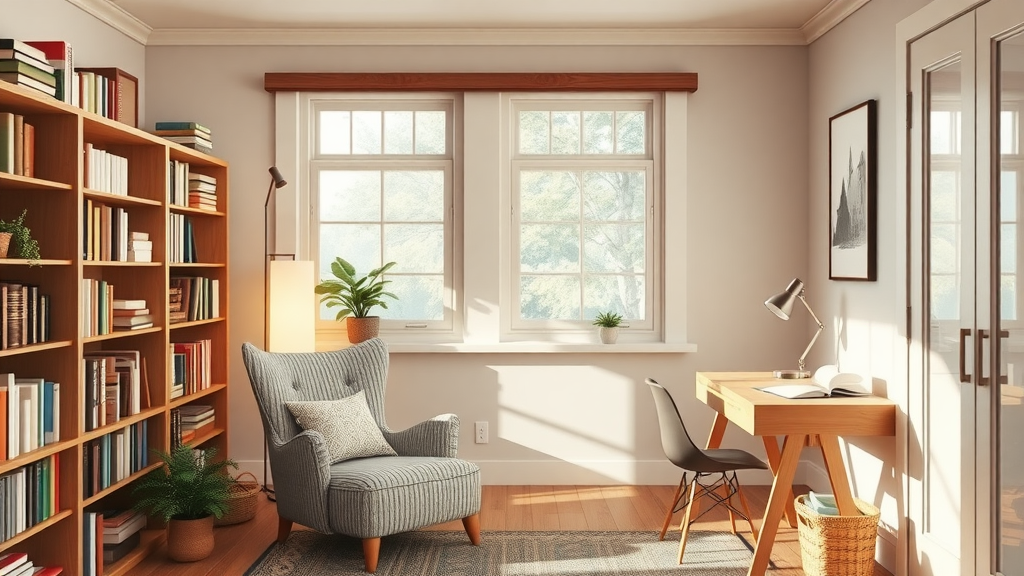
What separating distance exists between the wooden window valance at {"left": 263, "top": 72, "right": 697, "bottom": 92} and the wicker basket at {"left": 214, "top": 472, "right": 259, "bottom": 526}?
2241 mm

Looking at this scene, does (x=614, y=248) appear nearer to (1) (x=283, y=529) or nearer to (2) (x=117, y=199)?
(1) (x=283, y=529)

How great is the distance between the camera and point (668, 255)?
4.75 metres

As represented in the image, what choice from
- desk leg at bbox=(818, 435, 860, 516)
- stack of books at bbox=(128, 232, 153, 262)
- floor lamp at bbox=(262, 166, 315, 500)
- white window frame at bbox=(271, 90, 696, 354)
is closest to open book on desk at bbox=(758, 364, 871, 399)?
desk leg at bbox=(818, 435, 860, 516)

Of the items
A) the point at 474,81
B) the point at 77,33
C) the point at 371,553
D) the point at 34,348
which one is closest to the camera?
the point at 34,348

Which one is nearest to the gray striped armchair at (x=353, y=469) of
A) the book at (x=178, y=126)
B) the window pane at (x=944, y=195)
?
the book at (x=178, y=126)

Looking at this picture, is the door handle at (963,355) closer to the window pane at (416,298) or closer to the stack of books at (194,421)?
the window pane at (416,298)

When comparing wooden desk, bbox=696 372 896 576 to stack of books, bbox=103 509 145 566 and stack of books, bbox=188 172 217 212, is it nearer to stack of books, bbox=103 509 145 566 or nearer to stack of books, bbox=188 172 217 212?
stack of books, bbox=103 509 145 566

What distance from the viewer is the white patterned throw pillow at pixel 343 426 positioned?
12.2ft

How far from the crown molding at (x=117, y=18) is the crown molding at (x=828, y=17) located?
3777 mm

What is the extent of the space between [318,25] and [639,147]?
2020mm

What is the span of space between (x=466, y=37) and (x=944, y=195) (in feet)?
9.07

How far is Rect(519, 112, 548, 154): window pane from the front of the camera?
4.86m

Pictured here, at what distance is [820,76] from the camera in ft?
14.9

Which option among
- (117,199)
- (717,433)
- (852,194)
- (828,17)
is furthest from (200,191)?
(828,17)
